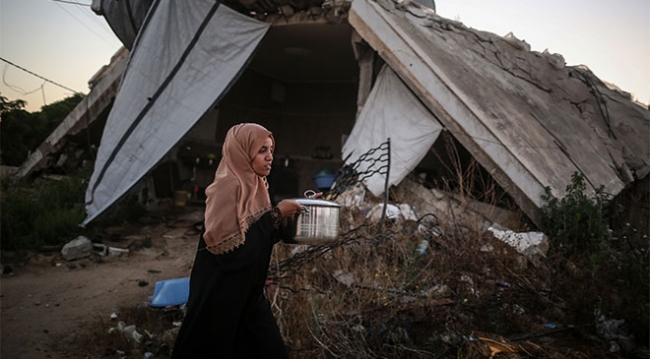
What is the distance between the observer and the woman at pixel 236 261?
65.9 inches

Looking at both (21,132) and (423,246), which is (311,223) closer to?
(423,246)

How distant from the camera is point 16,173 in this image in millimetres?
7867

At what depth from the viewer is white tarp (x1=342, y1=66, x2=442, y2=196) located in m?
5.80

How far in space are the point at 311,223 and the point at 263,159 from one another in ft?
1.29

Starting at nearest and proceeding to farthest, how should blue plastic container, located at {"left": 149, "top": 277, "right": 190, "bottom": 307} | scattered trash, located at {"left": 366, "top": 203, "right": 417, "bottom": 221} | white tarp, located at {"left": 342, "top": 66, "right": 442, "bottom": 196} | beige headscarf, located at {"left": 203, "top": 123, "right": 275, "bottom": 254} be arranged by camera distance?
beige headscarf, located at {"left": 203, "top": 123, "right": 275, "bottom": 254}, blue plastic container, located at {"left": 149, "top": 277, "right": 190, "bottom": 307}, scattered trash, located at {"left": 366, "top": 203, "right": 417, "bottom": 221}, white tarp, located at {"left": 342, "top": 66, "right": 442, "bottom": 196}

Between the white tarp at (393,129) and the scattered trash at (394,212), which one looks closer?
the scattered trash at (394,212)

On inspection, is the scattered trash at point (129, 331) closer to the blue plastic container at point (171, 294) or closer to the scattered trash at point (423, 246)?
the blue plastic container at point (171, 294)

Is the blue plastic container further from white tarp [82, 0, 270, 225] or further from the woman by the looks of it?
white tarp [82, 0, 270, 225]

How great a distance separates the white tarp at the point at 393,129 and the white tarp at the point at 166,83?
2.10m

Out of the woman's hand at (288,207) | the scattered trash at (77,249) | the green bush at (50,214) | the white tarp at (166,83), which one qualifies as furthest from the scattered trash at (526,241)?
the green bush at (50,214)

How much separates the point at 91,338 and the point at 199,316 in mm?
1789

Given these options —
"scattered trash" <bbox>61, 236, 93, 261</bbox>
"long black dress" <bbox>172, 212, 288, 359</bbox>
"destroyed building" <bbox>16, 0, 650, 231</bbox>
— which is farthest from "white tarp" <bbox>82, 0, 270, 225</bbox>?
"long black dress" <bbox>172, 212, 288, 359</bbox>

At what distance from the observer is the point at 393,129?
20.1 feet

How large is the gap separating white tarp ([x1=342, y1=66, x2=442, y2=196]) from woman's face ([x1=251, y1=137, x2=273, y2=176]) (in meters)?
3.75
